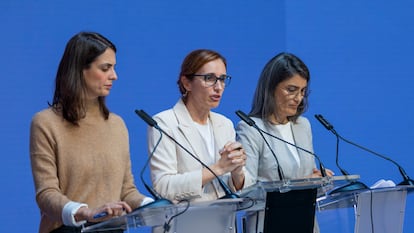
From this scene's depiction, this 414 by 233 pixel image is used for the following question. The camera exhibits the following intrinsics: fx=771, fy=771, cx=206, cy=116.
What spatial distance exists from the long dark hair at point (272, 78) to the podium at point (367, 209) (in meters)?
0.65

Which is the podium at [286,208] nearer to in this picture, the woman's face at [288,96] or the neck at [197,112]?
the neck at [197,112]

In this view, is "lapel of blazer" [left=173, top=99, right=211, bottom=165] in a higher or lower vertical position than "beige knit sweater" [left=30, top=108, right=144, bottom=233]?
higher

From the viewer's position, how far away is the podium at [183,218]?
229cm

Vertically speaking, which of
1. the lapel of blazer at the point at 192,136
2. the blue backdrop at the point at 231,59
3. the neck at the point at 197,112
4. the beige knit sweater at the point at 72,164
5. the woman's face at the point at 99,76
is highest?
the blue backdrop at the point at 231,59

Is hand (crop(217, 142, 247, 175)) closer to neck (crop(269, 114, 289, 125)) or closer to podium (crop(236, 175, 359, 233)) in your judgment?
podium (crop(236, 175, 359, 233))

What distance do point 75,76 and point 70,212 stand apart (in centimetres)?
54

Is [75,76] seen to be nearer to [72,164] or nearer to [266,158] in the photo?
[72,164]

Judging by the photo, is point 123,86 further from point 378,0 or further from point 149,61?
point 378,0

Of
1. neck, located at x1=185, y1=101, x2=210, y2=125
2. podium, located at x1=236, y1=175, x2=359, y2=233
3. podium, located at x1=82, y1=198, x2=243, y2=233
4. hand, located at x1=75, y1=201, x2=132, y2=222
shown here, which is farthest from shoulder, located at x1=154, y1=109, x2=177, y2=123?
hand, located at x1=75, y1=201, x2=132, y2=222

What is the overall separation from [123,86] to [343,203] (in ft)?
4.98

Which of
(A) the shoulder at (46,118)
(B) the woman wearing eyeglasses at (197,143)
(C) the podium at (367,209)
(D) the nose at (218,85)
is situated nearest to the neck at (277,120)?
(B) the woman wearing eyeglasses at (197,143)

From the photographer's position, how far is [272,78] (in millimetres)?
3666

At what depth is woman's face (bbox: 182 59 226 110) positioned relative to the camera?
3.28 meters

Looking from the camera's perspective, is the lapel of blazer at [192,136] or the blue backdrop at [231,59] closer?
the lapel of blazer at [192,136]
